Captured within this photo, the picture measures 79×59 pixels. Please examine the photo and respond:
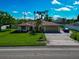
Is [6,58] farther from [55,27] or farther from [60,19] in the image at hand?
[60,19]

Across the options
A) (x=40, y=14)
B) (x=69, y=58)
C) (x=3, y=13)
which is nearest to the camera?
(x=69, y=58)

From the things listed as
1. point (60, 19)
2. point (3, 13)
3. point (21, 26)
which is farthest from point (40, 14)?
point (60, 19)

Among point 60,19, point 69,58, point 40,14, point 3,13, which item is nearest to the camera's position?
point 69,58

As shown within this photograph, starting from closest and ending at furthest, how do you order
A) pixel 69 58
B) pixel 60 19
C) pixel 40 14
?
1. pixel 69 58
2. pixel 40 14
3. pixel 60 19

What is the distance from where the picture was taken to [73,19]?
150 m

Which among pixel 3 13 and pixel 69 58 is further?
pixel 3 13

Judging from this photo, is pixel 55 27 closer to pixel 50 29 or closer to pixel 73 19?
pixel 50 29

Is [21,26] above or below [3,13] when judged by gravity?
below

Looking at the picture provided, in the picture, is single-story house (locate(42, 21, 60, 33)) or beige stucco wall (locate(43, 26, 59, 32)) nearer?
single-story house (locate(42, 21, 60, 33))

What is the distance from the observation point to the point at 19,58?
14438 millimetres

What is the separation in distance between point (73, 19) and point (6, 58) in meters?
138

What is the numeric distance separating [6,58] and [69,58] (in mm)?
4615

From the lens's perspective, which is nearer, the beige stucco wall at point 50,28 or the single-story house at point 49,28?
the single-story house at point 49,28

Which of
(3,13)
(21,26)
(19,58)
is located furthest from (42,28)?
(19,58)
